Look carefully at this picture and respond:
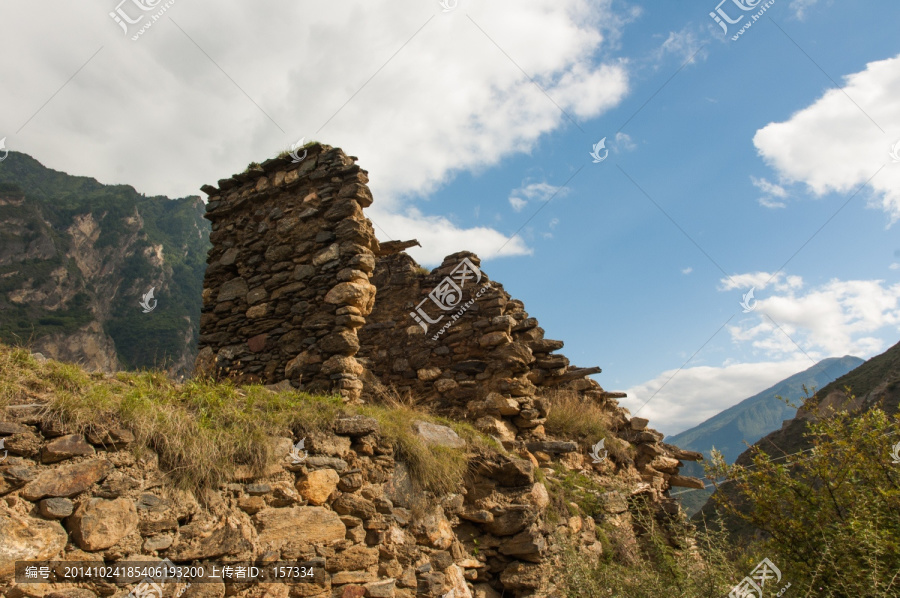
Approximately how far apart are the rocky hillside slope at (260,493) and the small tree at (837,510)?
6.20ft

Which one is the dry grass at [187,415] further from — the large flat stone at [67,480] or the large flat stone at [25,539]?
the large flat stone at [25,539]

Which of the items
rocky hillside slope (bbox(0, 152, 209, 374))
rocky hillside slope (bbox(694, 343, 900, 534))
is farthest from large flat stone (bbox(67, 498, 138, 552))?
rocky hillside slope (bbox(694, 343, 900, 534))

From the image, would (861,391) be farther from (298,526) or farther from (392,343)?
(298,526)

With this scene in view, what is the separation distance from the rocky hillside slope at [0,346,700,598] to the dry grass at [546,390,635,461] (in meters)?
2.11

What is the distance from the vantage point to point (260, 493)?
351cm

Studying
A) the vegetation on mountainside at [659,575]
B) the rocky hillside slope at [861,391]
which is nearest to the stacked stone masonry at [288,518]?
the vegetation on mountainside at [659,575]

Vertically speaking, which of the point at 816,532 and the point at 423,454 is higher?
the point at 423,454

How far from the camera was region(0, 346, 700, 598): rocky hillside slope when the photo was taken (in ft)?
8.88

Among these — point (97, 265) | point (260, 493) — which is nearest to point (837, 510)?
point (260, 493)

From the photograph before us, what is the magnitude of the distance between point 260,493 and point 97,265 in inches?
1544

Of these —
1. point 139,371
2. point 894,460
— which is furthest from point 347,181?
point 894,460

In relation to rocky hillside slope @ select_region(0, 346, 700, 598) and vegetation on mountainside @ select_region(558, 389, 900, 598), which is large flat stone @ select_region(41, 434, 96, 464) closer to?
rocky hillside slope @ select_region(0, 346, 700, 598)

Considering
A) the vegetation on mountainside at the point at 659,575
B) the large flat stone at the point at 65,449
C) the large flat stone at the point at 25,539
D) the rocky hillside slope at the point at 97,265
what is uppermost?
the rocky hillside slope at the point at 97,265

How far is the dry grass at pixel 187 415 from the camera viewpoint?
300 cm
